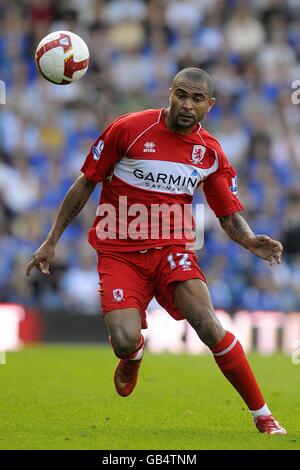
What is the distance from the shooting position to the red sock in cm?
737

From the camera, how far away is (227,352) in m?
7.37

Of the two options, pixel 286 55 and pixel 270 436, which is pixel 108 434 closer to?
pixel 270 436

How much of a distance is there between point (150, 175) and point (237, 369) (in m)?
1.55

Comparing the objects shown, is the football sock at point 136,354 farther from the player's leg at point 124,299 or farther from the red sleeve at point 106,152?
the red sleeve at point 106,152

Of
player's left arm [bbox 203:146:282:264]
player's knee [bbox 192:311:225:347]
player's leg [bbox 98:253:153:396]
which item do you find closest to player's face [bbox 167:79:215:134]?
player's left arm [bbox 203:146:282:264]

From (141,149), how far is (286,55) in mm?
12811

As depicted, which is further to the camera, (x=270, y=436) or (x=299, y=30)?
(x=299, y=30)

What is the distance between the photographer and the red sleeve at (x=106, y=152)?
25.4ft

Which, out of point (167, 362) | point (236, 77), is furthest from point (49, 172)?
point (167, 362)

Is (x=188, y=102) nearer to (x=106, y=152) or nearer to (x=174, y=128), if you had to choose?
(x=174, y=128)

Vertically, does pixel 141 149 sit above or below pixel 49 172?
below

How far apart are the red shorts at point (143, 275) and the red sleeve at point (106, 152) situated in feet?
2.02

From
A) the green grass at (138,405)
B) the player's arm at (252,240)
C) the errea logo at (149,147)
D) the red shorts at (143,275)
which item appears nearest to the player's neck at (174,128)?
the errea logo at (149,147)
